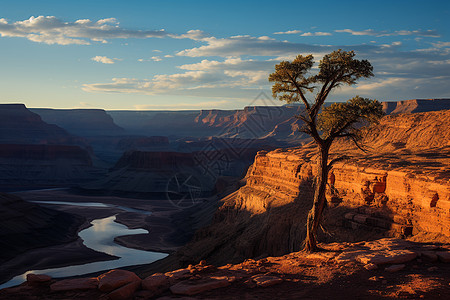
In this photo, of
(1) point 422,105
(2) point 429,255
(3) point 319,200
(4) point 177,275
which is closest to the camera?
(4) point 177,275

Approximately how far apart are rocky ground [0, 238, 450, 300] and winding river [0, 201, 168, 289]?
3580cm

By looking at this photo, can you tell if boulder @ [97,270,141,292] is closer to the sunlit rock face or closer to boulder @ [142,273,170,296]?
boulder @ [142,273,170,296]

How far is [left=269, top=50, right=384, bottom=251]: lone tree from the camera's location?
16.4 meters

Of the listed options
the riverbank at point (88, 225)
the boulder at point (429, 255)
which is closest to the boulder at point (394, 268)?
the boulder at point (429, 255)

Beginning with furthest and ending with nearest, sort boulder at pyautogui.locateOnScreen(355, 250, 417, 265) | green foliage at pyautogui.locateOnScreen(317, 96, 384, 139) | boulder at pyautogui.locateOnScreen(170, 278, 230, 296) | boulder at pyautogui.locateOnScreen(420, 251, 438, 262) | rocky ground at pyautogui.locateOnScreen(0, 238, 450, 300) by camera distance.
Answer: green foliage at pyautogui.locateOnScreen(317, 96, 384, 139)
boulder at pyautogui.locateOnScreen(420, 251, 438, 262)
boulder at pyautogui.locateOnScreen(355, 250, 417, 265)
boulder at pyautogui.locateOnScreen(170, 278, 230, 296)
rocky ground at pyautogui.locateOnScreen(0, 238, 450, 300)

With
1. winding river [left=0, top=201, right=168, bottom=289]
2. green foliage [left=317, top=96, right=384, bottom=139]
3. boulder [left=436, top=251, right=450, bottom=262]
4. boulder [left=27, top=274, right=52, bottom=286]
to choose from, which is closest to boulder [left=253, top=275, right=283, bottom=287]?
boulder [left=436, top=251, right=450, bottom=262]

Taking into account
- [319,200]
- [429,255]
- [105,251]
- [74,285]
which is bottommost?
[105,251]

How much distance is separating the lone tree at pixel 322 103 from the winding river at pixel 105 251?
37.7m

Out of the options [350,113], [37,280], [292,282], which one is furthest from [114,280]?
[350,113]

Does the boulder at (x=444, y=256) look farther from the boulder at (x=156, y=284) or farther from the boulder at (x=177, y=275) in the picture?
the boulder at (x=156, y=284)

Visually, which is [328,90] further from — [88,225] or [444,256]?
[88,225]

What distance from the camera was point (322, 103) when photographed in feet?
54.0

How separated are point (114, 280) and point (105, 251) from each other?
162ft

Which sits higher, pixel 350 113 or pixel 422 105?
pixel 422 105
